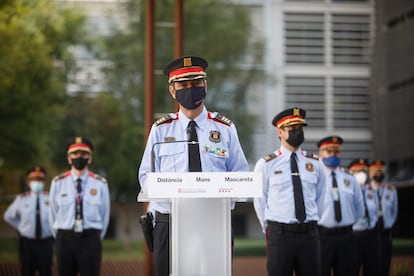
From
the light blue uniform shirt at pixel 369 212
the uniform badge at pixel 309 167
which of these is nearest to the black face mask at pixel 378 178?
the light blue uniform shirt at pixel 369 212

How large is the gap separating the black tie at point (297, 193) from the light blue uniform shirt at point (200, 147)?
1.77m

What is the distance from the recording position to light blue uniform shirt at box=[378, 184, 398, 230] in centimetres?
1340

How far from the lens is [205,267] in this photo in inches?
201

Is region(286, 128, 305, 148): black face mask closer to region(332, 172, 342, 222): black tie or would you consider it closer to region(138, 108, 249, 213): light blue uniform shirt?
region(138, 108, 249, 213): light blue uniform shirt

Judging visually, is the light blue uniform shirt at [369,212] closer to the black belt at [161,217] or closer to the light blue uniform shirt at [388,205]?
the light blue uniform shirt at [388,205]

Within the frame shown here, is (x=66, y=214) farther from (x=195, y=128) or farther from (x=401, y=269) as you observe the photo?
(x=401, y=269)

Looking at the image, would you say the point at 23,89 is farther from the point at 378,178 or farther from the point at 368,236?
the point at 368,236

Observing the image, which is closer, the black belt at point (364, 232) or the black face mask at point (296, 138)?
the black face mask at point (296, 138)

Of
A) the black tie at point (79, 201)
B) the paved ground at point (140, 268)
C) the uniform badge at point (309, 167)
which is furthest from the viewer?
the paved ground at point (140, 268)

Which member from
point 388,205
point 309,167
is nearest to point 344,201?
point 309,167

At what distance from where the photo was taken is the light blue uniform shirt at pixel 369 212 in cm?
1235

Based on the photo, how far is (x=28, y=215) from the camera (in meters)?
12.9

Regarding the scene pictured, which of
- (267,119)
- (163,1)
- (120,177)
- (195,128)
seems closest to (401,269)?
(195,128)

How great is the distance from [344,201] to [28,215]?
16.3 feet
